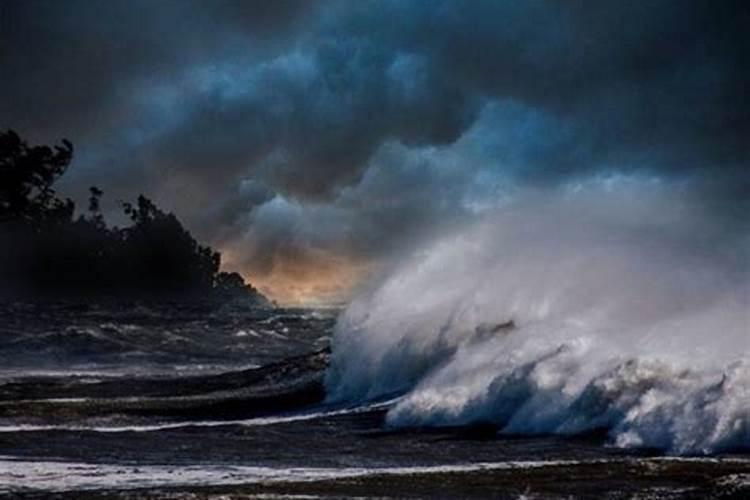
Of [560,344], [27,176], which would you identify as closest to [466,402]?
[560,344]

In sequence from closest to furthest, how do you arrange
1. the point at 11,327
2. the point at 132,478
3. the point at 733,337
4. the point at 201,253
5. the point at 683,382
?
the point at 132,478
the point at 683,382
the point at 733,337
the point at 11,327
the point at 201,253

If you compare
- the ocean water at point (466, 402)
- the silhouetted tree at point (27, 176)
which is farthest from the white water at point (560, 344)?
the silhouetted tree at point (27, 176)

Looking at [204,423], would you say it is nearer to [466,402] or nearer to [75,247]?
[466,402]

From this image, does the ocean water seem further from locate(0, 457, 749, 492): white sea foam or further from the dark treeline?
the dark treeline

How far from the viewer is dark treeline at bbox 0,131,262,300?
12669 cm

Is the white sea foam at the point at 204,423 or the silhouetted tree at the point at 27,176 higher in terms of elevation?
the silhouetted tree at the point at 27,176

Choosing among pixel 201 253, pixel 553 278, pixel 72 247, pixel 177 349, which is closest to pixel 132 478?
pixel 553 278

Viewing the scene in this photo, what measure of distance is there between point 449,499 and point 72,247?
132m

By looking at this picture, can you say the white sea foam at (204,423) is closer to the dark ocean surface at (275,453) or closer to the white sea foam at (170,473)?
the dark ocean surface at (275,453)

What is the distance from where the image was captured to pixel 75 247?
137750 millimetres

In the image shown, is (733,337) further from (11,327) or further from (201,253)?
(201,253)

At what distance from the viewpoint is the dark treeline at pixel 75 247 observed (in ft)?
416

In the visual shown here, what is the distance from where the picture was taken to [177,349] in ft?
141


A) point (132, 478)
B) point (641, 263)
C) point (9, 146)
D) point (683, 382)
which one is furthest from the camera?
point (9, 146)
